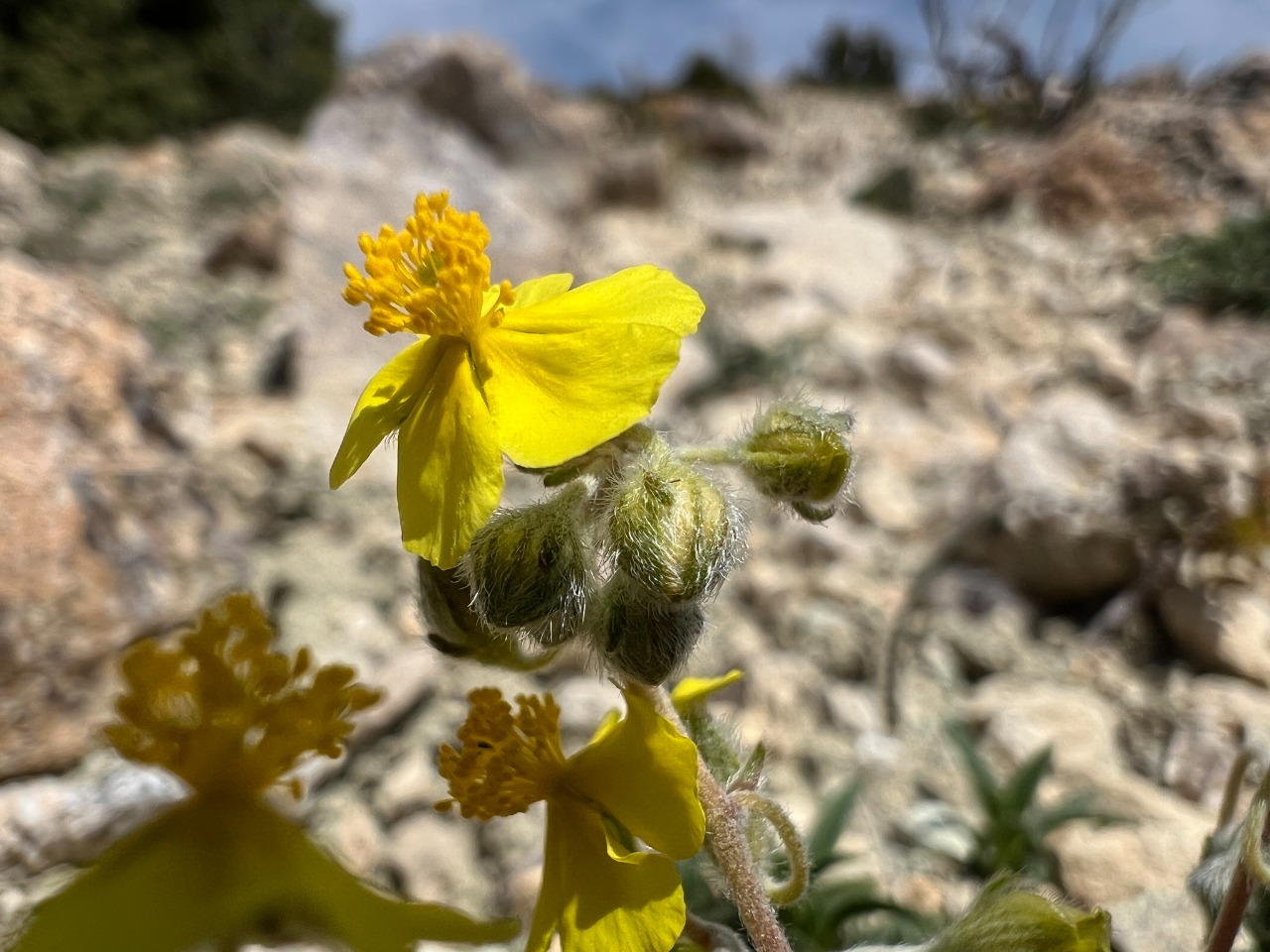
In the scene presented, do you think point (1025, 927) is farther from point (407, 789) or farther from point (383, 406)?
point (407, 789)

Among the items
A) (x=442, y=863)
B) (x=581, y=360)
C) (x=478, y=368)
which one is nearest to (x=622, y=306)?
(x=581, y=360)

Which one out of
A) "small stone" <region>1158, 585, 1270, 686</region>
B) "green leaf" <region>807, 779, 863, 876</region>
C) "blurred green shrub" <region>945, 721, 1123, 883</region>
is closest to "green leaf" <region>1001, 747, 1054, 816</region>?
"blurred green shrub" <region>945, 721, 1123, 883</region>

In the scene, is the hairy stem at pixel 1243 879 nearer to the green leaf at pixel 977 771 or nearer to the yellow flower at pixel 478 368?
the green leaf at pixel 977 771

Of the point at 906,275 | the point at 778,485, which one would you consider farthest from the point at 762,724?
the point at 906,275

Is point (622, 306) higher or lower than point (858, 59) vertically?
lower

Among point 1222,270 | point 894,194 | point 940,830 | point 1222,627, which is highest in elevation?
point 894,194

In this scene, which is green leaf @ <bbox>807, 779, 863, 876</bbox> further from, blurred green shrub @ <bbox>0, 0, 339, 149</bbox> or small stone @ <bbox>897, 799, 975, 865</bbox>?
blurred green shrub @ <bbox>0, 0, 339, 149</bbox>
